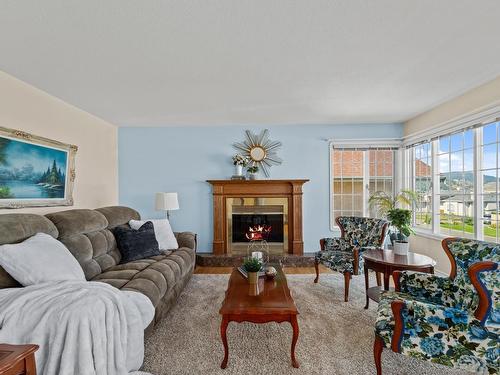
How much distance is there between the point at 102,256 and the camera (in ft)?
8.70

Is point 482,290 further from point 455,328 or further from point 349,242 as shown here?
point 349,242

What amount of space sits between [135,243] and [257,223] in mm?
2160

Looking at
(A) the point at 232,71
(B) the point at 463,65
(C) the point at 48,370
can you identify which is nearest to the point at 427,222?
(B) the point at 463,65

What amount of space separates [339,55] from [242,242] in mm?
3318

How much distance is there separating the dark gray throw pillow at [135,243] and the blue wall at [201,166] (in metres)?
1.44

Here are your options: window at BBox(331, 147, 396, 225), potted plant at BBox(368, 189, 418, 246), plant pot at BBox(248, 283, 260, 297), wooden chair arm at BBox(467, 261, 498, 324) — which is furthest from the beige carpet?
window at BBox(331, 147, 396, 225)

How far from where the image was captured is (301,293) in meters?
3.05

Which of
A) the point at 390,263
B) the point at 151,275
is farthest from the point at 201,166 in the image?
the point at 390,263

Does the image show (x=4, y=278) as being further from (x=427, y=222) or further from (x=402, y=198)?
(x=427, y=222)

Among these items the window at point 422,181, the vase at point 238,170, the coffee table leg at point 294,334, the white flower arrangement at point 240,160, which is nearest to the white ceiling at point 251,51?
the window at point 422,181

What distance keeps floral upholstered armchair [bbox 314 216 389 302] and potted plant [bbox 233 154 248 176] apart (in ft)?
6.02

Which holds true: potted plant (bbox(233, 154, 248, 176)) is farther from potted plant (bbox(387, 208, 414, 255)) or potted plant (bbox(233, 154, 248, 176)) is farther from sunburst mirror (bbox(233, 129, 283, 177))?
potted plant (bbox(387, 208, 414, 255))

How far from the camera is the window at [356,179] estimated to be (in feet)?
14.9

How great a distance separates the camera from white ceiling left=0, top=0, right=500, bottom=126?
1666 millimetres
